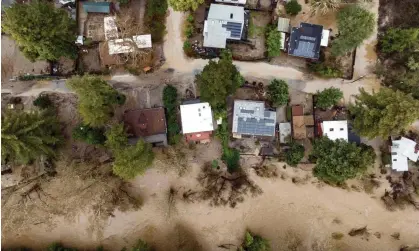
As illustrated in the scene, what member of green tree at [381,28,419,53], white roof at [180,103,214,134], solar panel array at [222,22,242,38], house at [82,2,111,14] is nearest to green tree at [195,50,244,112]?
white roof at [180,103,214,134]

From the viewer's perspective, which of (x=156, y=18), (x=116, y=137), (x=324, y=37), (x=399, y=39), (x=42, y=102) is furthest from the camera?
(x=156, y=18)

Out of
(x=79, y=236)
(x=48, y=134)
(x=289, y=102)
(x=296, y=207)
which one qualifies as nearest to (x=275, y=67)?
(x=289, y=102)

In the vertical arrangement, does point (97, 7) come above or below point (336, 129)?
above

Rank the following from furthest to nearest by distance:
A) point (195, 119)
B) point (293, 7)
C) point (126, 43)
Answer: point (293, 7) → point (126, 43) → point (195, 119)

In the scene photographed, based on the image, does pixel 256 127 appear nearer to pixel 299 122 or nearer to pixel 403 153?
pixel 299 122

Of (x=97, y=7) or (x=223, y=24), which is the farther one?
(x=97, y=7)

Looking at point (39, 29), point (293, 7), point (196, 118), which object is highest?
point (293, 7)

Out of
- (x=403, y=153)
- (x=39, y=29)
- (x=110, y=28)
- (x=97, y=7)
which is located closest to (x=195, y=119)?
(x=110, y=28)

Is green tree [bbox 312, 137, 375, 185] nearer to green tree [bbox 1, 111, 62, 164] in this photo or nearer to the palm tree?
the palm tree
